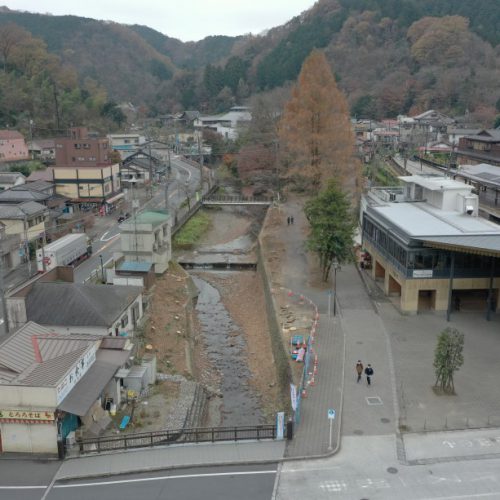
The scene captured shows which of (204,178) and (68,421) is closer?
(68,421)

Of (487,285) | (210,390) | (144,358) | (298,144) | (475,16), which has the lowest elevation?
(210,390)

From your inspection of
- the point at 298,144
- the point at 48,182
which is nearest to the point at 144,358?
the point at 298,144

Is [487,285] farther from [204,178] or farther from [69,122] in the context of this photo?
[69,122]

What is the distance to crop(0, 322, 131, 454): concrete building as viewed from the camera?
1202cm

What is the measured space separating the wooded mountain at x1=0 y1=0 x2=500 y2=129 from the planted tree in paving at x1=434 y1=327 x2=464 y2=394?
5647cm

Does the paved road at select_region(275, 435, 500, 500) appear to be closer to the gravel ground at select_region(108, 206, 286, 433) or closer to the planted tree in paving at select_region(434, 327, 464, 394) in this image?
the planted tree in paving at select_region(434, 327, 464, 394)

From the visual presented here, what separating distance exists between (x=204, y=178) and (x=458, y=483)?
153ft

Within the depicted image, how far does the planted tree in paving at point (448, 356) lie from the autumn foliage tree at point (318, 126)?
18166mm

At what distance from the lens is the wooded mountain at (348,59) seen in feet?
257

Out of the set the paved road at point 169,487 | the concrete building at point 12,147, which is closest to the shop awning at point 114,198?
the concrete building at point 12,147

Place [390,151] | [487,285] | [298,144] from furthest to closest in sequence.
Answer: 1. [390,151]
2. [298,144]
3. [487,285]

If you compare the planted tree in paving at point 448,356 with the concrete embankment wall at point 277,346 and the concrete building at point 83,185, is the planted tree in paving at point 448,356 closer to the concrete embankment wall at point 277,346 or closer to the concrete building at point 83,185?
the concrete embankment wall at point 277,346

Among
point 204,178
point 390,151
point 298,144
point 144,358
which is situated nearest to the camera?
point 144,358

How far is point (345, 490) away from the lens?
10602mm
